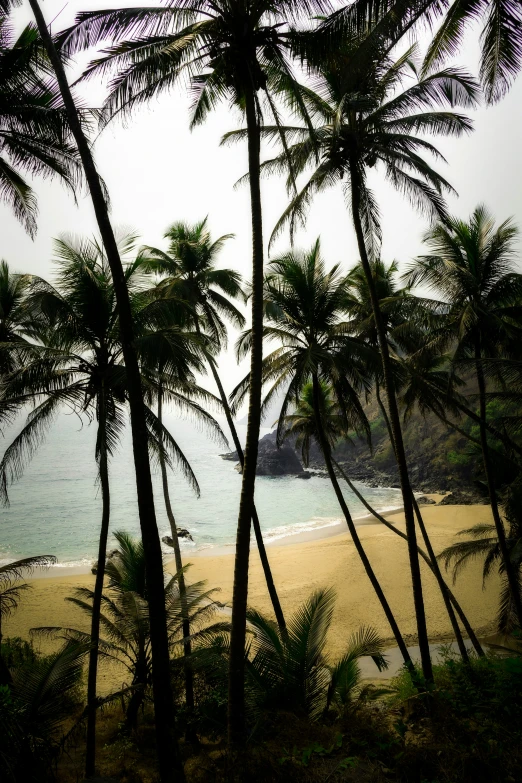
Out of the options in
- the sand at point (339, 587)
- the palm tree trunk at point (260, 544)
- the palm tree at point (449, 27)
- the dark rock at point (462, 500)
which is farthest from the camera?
the dark rock at point (462, 500)

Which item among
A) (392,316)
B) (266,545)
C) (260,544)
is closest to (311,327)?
(392,316)

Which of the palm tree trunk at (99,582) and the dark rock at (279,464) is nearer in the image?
the palm tree trunk at (99,582)

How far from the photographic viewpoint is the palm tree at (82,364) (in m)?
7.59

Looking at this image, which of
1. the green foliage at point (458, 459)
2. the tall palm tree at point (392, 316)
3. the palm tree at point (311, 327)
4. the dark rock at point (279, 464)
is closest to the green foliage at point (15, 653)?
the palm tree at point (311, 327)

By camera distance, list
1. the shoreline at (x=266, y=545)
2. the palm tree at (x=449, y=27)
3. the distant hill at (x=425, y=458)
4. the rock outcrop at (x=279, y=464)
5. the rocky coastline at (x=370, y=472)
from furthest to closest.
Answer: the rock outcrop at (x=279, y=464)
the distant hill at (x=425, y=458)
the rocky coastline at (x=370, y=472)
the shoreline at (x=266, y=545)
the palm tree at (x=449, y=27)

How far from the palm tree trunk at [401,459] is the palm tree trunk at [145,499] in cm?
390

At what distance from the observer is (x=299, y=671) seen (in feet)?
19.6

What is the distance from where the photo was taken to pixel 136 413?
5.42 metres

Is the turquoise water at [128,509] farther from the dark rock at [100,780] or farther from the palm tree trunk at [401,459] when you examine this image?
the dark rock at [100,780]

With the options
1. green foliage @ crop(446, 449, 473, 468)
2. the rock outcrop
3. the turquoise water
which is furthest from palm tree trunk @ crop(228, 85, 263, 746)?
the rock outcrop

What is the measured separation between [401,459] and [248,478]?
366 cm

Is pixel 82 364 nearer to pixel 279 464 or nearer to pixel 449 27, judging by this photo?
pixel 449 27

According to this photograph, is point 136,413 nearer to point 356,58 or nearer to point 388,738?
point 356,58

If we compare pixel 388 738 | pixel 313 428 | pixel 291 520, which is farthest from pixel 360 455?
pixel 388 738
